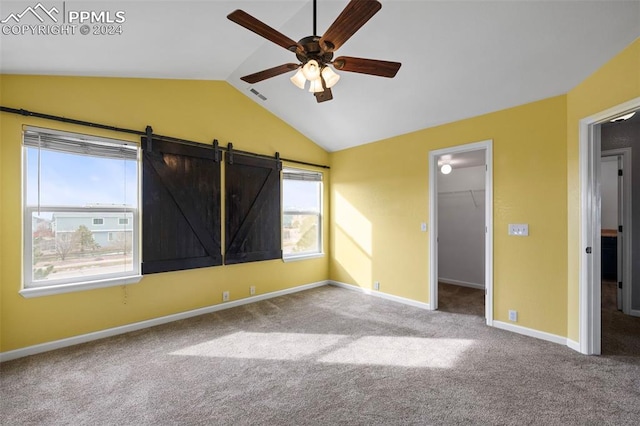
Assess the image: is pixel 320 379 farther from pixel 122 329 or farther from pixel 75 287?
pixel 75 287

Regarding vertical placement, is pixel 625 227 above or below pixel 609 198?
below

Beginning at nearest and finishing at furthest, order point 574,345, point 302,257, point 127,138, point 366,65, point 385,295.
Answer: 1. point 366,65
2. point 574,345
3. point 127,138
4. point 385,295
5. point 302,257

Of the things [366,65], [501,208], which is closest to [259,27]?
[366,65]

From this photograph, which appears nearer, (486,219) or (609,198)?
(486,219)

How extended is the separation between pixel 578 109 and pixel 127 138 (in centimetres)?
478

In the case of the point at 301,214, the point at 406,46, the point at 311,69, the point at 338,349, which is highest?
the point at 406,46

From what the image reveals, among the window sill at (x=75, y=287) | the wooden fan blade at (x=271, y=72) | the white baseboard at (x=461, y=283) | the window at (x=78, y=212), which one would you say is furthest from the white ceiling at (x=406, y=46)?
the white baseboard at (x=461, y=283)

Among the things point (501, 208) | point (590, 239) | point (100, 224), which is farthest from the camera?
point (501, 208)

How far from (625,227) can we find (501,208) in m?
2.08

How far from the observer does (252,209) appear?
4.33 m

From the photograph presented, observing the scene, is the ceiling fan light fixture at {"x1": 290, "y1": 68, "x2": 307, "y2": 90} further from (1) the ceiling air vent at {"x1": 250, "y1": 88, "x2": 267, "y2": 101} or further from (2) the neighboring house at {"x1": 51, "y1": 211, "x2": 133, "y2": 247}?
(2) the neighboring house at {"x1": 51, "y1": 211, "x2": 133, "y2": 247}

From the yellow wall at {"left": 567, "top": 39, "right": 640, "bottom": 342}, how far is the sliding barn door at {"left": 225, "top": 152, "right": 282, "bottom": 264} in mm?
3692

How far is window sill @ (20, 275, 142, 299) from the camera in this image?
269 cm

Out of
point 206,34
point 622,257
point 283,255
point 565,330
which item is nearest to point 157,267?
point 283,255
